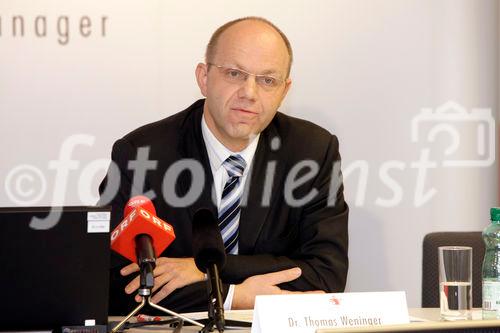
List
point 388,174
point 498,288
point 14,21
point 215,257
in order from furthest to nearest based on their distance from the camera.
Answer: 1. point 388,174
2. point 14,21
3. point 498,288
4. point 215,257

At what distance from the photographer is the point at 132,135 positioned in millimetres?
3793

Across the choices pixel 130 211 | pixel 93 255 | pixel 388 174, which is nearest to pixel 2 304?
pixel 93 255

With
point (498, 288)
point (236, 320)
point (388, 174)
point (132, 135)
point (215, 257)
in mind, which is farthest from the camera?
point (388, 174)

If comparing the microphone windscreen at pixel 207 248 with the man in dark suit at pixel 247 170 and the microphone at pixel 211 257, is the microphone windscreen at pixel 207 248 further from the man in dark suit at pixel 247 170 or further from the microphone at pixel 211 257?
the man in dark suit at pixel 247 170

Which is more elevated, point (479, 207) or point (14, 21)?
point (14, 21)

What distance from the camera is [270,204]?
3570 mm

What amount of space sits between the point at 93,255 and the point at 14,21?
7.01ft

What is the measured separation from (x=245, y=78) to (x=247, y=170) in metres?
0.38

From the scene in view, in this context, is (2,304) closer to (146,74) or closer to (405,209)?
(146,74)

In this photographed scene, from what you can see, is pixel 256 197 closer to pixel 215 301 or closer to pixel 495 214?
pixel 495 214

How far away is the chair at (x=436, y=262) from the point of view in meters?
3.39

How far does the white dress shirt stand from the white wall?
2.14ft

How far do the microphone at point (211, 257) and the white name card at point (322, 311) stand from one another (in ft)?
→ 0.34

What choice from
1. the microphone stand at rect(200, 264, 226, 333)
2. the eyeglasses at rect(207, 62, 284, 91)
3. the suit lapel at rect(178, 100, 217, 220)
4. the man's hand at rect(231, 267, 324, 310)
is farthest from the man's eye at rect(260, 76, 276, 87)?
the microphone stand at rect(200, 264, 226, 333)
